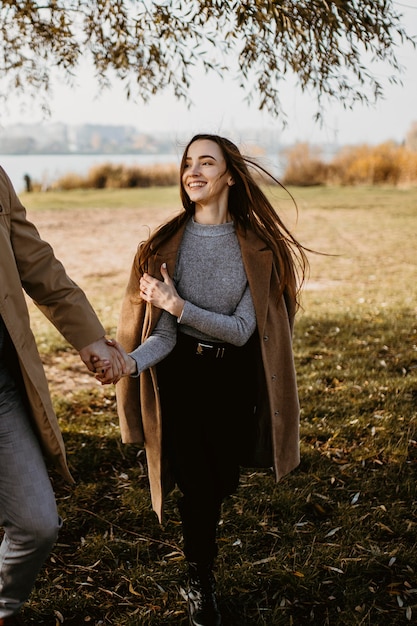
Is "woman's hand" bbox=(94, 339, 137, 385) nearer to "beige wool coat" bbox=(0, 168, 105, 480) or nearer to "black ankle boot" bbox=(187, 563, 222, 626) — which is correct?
"beige wool coat" bbox=(0, 168, 105, 480)

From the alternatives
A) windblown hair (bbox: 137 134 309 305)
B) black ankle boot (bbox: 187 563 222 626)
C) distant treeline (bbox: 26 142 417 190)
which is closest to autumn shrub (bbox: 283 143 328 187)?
distant treeline (bbox: 26 142 417 190)

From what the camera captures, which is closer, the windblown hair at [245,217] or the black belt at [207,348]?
the black belt at [207,348]

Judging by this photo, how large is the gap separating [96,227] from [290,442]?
2015cm

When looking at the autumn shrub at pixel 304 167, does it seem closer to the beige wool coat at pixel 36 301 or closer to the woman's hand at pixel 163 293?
the woman's hand at pixel 163 293

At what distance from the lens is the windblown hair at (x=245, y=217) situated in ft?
11.5

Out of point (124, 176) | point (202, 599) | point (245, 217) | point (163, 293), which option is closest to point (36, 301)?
point (163, 293)

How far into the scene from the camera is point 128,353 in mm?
3471

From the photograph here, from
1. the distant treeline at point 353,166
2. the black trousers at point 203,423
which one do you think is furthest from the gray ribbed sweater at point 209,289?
the distant treeline at point 353,166

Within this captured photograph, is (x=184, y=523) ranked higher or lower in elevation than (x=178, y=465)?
lower

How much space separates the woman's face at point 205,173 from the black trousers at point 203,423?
0.75 m

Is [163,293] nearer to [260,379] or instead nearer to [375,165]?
[260,379]

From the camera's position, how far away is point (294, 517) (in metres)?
4.53

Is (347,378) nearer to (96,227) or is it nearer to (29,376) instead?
(29,376)

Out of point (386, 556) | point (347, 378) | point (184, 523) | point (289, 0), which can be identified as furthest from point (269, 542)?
point (289, 0)
